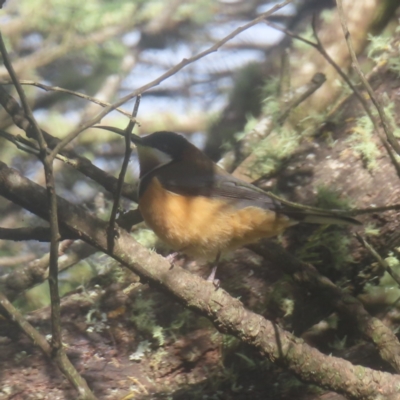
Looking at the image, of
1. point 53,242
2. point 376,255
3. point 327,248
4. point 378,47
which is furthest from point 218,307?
point 378,47

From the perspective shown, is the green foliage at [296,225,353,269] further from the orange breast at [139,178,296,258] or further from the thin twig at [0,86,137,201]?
the thin twig at [0,86,137,201]

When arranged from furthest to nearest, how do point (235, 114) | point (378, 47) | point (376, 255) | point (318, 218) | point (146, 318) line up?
point (235, 114) < point (378, 47) < point (318, 218) < point (146, 318) < point (376, 255)

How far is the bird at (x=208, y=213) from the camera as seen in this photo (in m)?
3.34

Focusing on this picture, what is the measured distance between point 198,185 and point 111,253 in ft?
3.90

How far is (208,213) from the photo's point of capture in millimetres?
3459

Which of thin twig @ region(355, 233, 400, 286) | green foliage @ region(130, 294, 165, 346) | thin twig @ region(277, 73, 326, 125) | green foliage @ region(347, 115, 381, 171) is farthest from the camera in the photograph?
thin twig @ region(277, 73, 326, 125)

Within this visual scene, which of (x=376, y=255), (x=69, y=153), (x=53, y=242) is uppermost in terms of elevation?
(x=69, y=153)

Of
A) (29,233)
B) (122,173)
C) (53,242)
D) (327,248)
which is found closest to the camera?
(53,242)

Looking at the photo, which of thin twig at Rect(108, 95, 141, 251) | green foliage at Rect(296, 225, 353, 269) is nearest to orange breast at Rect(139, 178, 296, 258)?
green foliage at Rect(296, 225, 353, 269)

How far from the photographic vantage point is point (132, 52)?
5.75m

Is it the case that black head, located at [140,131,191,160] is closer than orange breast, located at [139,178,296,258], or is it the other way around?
orange breast, located at [139,178,296,258]

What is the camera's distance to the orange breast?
334 centimetres

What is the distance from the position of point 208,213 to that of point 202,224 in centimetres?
8

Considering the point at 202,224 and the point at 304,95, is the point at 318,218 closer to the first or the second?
the point at 202,224
